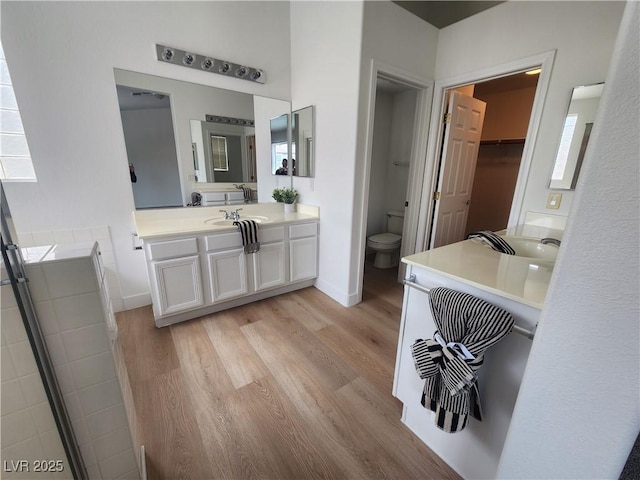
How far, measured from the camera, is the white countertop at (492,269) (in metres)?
0.94

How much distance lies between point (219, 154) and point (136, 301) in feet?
5.22

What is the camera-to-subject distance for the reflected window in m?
1.81

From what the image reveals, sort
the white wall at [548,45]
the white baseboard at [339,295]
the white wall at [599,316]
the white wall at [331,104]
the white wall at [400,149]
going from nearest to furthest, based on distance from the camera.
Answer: the white wall at [599,316] → the white wall at [548,45] → the white wall at [331,104] → the white baseboard at [339,295] → the white wall at [400,149]

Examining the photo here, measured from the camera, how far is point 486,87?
3463mm

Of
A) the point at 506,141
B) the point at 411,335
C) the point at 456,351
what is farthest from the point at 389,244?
the point at 456,351

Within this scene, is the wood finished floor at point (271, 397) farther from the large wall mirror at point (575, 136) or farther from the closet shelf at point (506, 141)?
the closet shelf at point (506, 141)

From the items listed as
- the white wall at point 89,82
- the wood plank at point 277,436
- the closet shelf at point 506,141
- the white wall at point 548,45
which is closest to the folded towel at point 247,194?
the white wall at point 89,82

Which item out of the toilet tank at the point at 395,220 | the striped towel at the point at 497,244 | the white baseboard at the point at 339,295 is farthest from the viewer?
the toilet tank at the point at 395,220

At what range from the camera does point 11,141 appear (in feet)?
6.04

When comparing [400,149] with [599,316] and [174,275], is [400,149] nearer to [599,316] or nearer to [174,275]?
[174,275]

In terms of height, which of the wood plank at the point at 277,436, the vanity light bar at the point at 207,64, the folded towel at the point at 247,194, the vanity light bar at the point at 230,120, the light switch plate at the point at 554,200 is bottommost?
the wood plank at the point at 277,436

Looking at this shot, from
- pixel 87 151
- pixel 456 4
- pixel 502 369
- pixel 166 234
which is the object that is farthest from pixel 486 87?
pixel 87 151

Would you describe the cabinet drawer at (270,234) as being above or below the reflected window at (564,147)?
below

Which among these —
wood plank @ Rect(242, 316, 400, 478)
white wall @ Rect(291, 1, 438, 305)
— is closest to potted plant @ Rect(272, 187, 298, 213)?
white wall @ Rect(291, 1, 438, 305)
